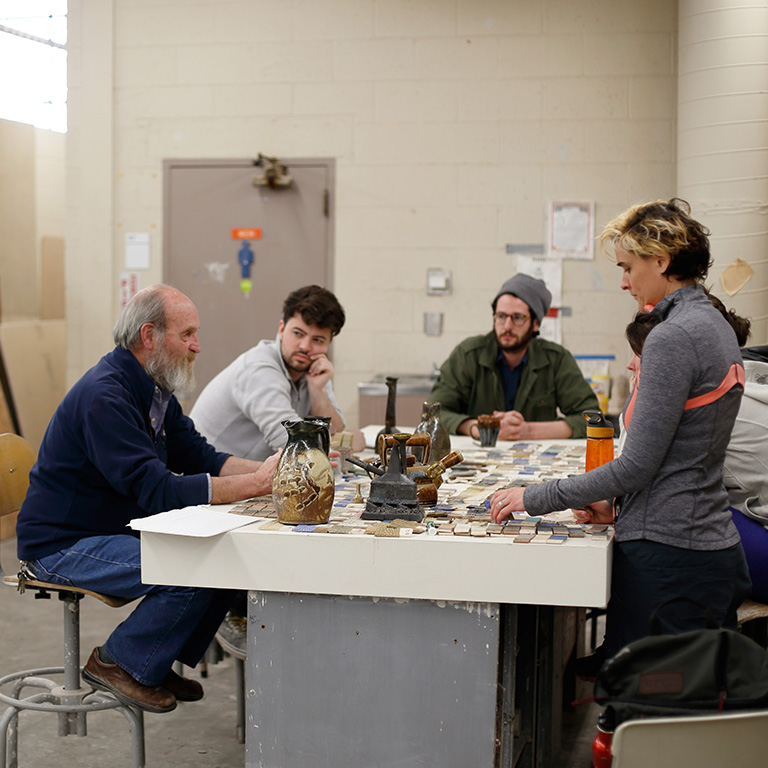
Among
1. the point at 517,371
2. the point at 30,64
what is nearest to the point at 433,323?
the point at 517,371

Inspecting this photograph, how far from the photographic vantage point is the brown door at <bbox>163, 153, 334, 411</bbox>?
18.7ft

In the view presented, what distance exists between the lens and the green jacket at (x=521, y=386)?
409cm

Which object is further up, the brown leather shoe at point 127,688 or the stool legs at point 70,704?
the brown leather shoe at point 127,688

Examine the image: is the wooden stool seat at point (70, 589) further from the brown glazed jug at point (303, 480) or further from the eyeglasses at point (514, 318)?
the eyeglasses at point (514, 318)

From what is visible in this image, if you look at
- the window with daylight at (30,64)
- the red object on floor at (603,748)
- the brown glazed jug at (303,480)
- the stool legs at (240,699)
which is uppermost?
the window with daylight at (30,64)

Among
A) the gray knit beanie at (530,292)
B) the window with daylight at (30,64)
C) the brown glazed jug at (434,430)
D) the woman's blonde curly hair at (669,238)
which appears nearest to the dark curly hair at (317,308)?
the brown glazed jug at (434,430)

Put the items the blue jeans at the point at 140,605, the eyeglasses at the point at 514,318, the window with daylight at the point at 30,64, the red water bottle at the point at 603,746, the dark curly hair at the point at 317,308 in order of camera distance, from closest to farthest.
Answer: the red water bottle at the point at 603,746 < the blue jeans at the point at 140,605 < the dark curly hair at the point at 317,308 < the eyeglasses at the point at 514,318 < the window with daylight at the point at 30,64

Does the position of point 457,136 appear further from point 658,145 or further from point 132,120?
point 132,120

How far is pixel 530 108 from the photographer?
5465 mm

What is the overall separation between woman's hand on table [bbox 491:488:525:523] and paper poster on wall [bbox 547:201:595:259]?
353 cm

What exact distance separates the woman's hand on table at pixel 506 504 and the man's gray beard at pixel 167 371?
99 centimetres

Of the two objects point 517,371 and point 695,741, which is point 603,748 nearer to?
point 695,741

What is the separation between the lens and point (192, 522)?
2.14 m

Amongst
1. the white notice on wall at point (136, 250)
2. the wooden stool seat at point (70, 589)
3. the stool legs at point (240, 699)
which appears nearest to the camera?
the wooden stool seat at point (70, 589)
